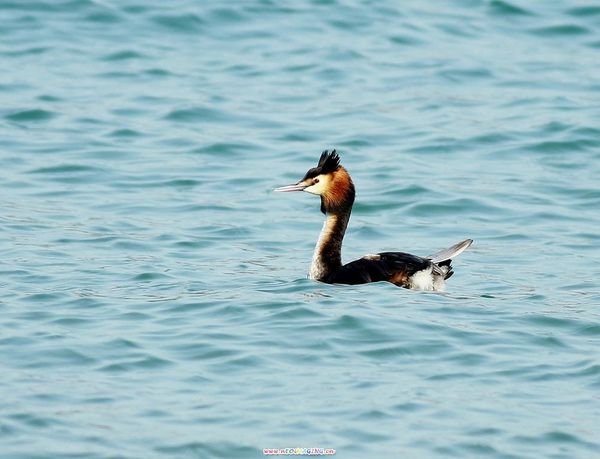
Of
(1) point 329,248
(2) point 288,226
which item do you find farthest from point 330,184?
(2) point 288,226

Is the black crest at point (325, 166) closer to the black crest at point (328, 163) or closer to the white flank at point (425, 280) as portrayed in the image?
the black crest at point (328, 163)

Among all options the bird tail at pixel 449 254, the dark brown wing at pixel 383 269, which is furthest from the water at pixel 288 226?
the bird tail at pixel 449 254

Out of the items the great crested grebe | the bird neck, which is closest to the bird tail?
the great crested grebe

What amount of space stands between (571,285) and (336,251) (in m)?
1.79

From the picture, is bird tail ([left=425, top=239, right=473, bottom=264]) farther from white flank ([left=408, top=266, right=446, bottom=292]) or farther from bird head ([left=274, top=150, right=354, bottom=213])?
bird head ([left=274, top=150, right=354, bottom=213])

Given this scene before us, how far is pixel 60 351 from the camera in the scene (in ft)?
26.2

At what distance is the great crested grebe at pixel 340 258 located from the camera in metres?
9.59

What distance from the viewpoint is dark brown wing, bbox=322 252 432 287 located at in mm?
9570

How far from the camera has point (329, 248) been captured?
33.1 ft

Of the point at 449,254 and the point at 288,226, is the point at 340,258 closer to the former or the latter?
the point at 449,254

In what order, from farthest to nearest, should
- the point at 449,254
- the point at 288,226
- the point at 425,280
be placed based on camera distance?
the point at 288,226
the point at 449,254
the point at 425,280

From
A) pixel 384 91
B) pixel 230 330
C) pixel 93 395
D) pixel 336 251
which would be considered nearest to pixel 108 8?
pixel 384 91

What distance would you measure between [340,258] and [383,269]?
577 mm

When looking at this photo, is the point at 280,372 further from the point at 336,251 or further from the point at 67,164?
the point at 67,164
